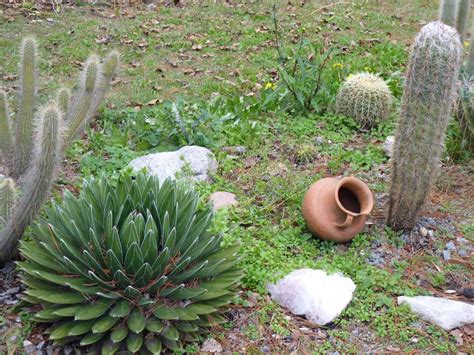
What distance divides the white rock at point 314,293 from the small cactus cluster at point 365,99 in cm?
248

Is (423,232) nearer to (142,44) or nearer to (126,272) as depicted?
(126,272)

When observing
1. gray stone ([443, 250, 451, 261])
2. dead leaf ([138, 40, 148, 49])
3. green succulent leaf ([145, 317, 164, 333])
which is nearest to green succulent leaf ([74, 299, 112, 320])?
green succulent leaf ([145, 317, 164, 333])

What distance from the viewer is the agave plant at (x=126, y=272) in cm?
296

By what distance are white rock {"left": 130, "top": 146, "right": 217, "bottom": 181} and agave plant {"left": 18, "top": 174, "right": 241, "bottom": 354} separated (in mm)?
1176

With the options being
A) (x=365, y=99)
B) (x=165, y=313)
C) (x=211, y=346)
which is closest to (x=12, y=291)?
(x=165, y=313)

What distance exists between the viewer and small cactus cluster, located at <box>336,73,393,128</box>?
5.59m

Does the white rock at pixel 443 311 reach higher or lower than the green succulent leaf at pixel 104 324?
lower

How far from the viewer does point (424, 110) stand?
3.74 meters

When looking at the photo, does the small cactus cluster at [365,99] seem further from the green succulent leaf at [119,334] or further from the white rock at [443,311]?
the green succulent leaf at [119,334]

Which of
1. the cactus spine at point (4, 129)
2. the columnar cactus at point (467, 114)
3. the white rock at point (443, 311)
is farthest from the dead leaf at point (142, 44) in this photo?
the white rock at point (443, 311)

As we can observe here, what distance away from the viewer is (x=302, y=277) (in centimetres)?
353

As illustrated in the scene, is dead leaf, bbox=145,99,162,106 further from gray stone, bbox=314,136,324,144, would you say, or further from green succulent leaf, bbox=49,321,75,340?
green succulent leaf, bbox=49,321,75,340

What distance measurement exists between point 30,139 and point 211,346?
2.00 m

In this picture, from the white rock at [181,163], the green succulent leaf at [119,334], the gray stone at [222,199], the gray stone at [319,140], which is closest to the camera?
the green succulent leaf at [119,334]
